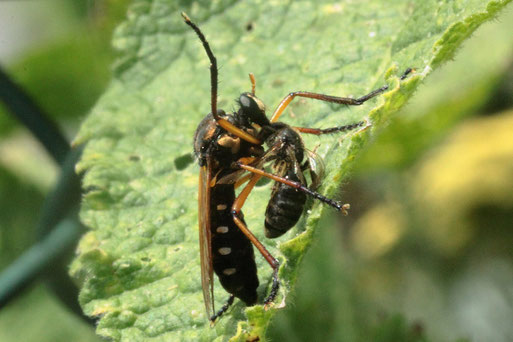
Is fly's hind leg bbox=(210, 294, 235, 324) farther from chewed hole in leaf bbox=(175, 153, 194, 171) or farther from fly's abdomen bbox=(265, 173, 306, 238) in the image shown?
chewed hole in leaf bbox=(175, 153, 194, 171)

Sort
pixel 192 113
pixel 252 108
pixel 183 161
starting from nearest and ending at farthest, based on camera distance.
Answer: pixel 252 108, pixel 183 161, pixel 192 113

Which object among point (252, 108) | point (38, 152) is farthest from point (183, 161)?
point (38, 152)

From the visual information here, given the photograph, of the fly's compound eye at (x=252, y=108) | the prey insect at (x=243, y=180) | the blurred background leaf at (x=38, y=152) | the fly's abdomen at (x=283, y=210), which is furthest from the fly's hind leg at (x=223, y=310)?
the blurred background leaf at (x=38, y=152)

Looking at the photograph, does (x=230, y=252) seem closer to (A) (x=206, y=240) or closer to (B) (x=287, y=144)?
(A) (x=206, y=240)

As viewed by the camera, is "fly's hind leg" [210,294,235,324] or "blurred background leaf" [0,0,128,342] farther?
"blurred background leaf" [0,0,128,342]

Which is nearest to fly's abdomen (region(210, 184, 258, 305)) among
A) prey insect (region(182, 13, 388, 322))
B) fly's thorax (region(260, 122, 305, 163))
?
prey insect (region(182, 13, 388, 322))

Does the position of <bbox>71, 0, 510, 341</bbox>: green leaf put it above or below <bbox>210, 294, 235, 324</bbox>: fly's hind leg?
above

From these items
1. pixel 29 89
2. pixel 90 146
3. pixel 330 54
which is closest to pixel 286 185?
pixel 330 54
